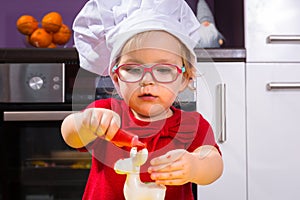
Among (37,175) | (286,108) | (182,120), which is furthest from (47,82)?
(182,120)

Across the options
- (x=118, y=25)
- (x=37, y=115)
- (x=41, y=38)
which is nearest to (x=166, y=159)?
(x=118, y=25)

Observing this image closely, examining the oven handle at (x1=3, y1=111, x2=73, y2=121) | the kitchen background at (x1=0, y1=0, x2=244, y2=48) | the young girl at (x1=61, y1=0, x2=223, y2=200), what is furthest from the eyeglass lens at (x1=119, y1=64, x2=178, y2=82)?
the kitchen background at (x1=0, y1=0, x2=244, y2=48)

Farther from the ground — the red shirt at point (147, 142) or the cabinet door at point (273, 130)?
the red shirt at point (147, 142)

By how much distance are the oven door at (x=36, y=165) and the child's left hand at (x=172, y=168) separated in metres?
1.01

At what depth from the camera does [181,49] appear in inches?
30.0

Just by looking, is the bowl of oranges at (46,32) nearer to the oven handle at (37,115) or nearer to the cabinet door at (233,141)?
the oven handle at (37,115)

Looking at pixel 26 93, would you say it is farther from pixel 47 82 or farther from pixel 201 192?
pixel 201 192

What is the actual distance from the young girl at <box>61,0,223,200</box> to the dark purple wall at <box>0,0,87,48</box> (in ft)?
4.75

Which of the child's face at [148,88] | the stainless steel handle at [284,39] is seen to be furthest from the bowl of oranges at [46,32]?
the child's face at [148,88]

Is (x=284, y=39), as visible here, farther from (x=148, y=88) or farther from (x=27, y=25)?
(x=148, y=88)

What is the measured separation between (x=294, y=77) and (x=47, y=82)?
0.75 metres

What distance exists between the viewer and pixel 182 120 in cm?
81

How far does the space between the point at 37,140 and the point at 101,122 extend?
42.3 inches

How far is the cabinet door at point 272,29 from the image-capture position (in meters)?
1.74
